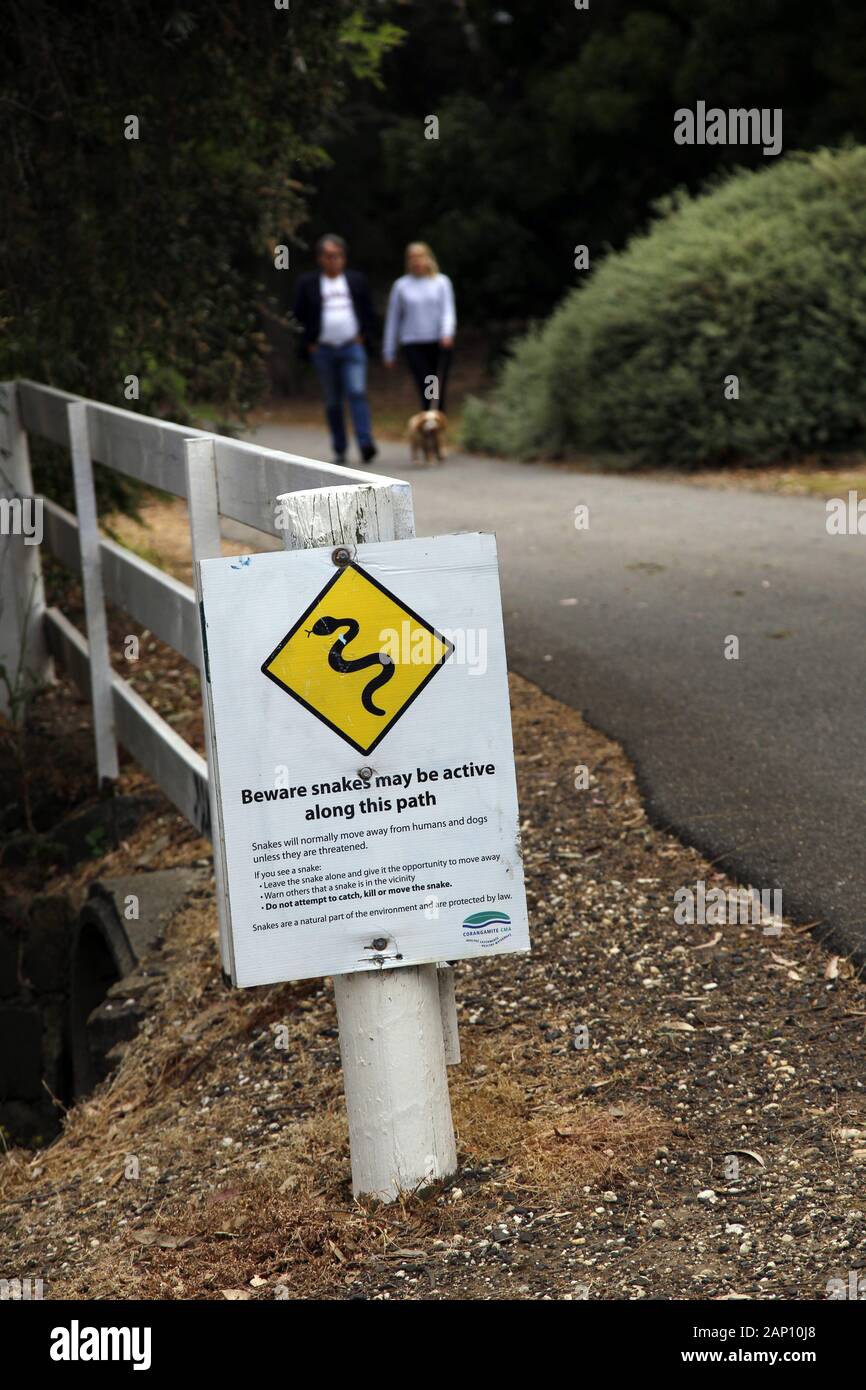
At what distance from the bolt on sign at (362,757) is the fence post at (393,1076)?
12 centimetres

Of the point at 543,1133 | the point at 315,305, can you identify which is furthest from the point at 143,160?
the point at 543,1133

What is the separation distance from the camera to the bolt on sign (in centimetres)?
323

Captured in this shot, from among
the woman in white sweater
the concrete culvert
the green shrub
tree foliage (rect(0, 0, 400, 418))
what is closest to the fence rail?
the concrete culvert

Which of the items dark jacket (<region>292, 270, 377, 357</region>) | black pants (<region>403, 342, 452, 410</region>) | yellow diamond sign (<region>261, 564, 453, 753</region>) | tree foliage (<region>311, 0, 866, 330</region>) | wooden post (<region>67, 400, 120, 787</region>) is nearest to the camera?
yellow diamond sign (<region>261, 564, 453, 753</region>)

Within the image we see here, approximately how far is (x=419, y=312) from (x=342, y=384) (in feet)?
3.68

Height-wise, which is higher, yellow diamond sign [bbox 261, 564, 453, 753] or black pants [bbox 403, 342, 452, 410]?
black pants [bbox 403, 342, 452, 410]

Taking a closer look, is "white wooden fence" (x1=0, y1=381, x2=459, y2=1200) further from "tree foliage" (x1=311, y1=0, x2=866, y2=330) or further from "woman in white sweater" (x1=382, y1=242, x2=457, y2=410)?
"tree foliage" (x1=311, y1=0, x2=866, y2=330)

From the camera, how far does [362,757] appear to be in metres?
3.28

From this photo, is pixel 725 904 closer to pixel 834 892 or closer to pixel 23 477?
pixel 834 892

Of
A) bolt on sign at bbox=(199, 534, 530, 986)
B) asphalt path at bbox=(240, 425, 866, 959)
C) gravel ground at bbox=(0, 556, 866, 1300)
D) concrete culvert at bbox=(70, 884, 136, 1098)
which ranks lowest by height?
concrete culvert at bbox=(70, 884, 136, 1098)

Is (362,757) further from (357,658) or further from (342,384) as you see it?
(342,384)

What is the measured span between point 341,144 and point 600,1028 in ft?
118

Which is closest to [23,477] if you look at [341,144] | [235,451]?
[235,451]

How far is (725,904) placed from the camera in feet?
15.5
